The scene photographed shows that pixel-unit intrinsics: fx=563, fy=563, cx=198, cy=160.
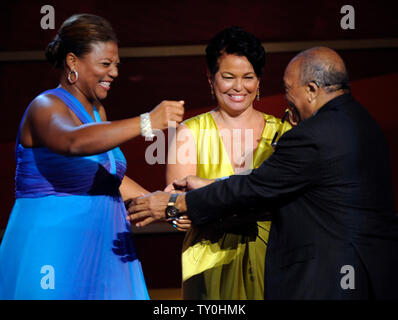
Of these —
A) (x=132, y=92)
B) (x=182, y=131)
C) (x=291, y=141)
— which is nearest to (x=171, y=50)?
(x=132, y=92)

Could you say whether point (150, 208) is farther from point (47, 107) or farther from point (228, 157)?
point (47, 107)

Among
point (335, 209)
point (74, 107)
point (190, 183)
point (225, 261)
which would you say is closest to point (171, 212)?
point (190, 183)

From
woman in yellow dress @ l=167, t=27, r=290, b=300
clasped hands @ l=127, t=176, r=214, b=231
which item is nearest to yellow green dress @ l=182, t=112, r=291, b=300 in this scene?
woman in yellow dress @ l=167, t=27, r=290, b=300

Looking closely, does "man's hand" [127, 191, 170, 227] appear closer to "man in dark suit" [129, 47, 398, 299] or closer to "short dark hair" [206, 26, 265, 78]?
"man in dark suit" [129, 47, 398, 299]

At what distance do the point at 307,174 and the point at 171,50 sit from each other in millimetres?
2861

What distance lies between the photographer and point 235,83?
8.30 ft

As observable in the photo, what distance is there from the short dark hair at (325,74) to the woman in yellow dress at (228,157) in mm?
481

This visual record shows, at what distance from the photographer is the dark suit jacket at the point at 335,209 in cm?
190

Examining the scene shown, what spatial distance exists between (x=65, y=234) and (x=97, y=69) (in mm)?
684

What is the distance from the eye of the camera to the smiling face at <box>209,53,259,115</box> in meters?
2.52

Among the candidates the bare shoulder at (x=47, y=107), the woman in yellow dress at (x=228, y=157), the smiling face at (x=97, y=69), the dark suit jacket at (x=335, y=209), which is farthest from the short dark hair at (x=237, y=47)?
the bare shoulder at (x=47, y=107)
